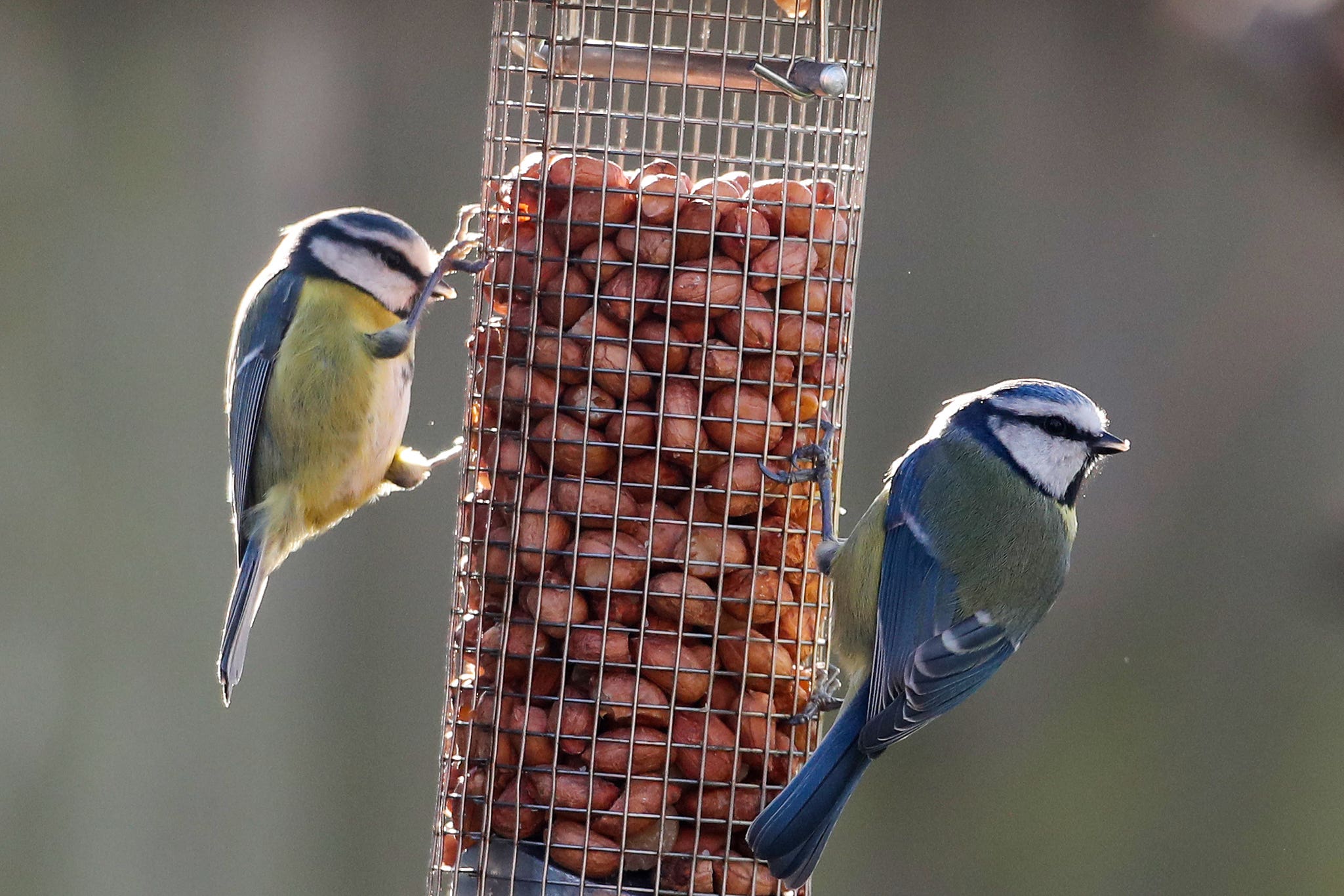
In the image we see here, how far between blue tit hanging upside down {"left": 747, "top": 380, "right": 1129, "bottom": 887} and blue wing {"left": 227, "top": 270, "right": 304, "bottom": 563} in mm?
951

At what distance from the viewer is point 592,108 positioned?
2246 mm

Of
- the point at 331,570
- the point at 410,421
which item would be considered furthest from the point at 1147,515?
the point at 331,570

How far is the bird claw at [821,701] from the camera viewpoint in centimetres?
226

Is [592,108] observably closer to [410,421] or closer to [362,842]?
[410,421]

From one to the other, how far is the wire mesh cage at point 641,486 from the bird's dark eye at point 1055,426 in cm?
41

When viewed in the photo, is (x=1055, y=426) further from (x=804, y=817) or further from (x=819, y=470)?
(x=804, y=817)

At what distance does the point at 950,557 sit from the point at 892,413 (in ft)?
5.30

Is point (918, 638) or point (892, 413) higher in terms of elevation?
point (892, 413)

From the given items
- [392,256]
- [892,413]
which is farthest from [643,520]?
[892,413]

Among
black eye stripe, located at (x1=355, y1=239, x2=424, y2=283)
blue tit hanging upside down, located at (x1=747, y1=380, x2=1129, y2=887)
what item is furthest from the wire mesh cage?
black eye stripe, located at (x1=355, y1=239, x2=424, y2=283)

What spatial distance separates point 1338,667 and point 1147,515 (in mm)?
705

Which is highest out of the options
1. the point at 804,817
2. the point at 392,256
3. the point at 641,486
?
the point at 392,256

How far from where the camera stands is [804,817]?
2.10 m

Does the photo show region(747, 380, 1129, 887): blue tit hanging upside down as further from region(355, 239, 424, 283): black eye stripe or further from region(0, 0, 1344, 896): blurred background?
region(0, 0, 1344, 896): blurred background
